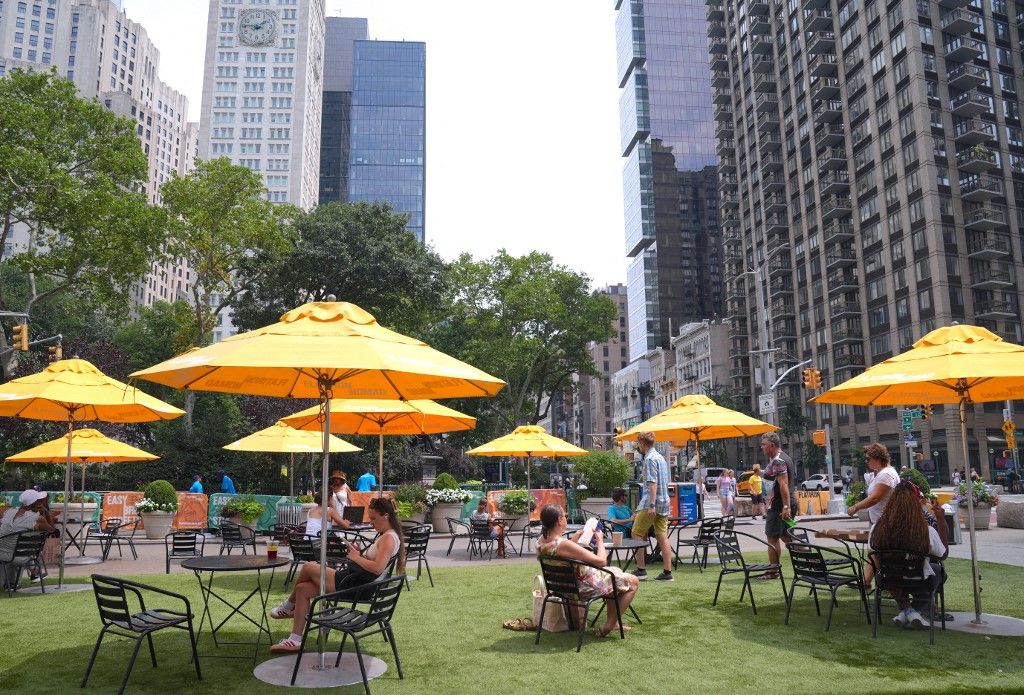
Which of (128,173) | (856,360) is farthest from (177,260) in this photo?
(856,360)

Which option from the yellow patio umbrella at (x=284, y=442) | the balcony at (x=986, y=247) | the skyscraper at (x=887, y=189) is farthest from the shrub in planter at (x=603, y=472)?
the balcony at (x=986, y=247)

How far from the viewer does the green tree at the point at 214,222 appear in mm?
33469

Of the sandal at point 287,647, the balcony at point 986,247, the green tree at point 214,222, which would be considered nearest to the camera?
the sandal at point 287,647

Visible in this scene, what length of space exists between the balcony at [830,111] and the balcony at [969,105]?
11569 millimetres

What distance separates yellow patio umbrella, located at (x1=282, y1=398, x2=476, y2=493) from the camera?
1208cm

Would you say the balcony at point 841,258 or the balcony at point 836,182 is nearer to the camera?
the balcony at point 841,258

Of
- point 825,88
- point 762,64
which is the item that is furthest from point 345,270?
point 762,64

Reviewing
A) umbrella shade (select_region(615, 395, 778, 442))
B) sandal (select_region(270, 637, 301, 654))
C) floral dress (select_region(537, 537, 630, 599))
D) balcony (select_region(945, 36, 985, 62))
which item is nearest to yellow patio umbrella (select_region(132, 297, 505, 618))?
sandal (select_region(270, 637, 301, 654))

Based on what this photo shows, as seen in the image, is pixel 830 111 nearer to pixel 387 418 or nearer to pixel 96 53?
pixel 387 418

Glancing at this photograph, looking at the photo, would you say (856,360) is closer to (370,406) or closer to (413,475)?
Result: (413,475)

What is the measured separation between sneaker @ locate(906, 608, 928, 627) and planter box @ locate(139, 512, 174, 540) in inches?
698

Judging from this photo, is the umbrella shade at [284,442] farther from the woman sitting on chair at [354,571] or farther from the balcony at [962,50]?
the balcony at [962,50]

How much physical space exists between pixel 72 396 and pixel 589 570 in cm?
697

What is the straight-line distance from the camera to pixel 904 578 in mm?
7566
